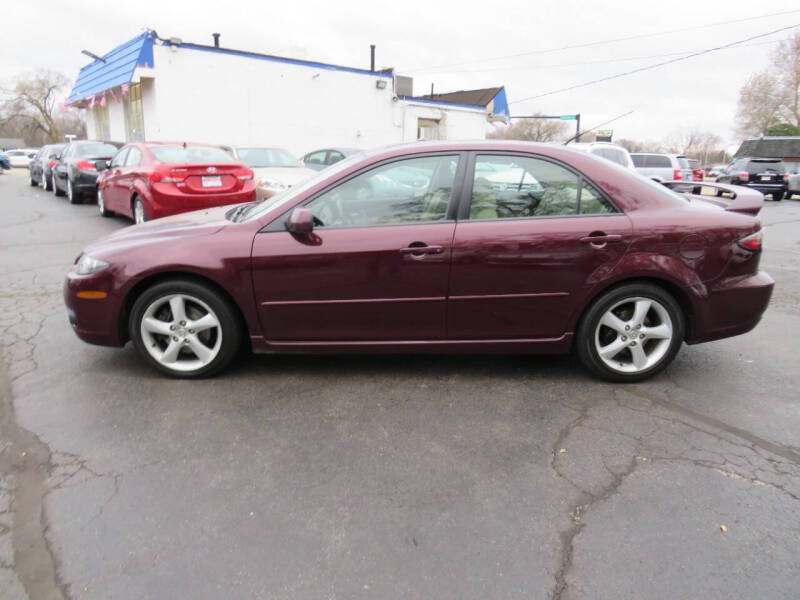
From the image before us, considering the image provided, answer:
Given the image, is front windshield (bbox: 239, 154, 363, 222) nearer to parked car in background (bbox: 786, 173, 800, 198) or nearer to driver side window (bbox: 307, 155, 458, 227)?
driver side window (bbox: 307, 155, 458, 227)

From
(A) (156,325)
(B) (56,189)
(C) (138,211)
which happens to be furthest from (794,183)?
(B) (56,189)

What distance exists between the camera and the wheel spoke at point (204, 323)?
3.57m

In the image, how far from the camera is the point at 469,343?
359 centimetres

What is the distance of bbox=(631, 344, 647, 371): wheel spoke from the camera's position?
361 centimetres

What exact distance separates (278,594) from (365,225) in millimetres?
2172

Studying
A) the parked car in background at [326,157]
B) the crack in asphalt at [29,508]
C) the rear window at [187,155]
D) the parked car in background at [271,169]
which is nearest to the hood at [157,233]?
the crack in asphalt at [29,508]

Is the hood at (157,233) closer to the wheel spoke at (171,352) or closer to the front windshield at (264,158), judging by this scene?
the wheel spoke at (171,352)

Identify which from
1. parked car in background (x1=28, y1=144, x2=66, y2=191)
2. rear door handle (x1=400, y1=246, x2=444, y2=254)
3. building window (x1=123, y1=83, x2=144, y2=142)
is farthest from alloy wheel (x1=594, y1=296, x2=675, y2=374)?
building window (x1=123, y1=83, x2=144, y2=142)

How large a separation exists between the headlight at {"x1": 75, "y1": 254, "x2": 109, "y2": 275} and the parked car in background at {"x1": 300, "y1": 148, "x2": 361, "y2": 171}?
10456mm

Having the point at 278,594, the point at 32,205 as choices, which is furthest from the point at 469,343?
the point at 32,205

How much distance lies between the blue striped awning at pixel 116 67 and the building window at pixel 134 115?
0.73 m

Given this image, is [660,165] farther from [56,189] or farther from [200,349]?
[56,189]

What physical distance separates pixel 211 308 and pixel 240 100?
1809cm

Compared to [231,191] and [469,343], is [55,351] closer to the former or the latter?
[469,343]
